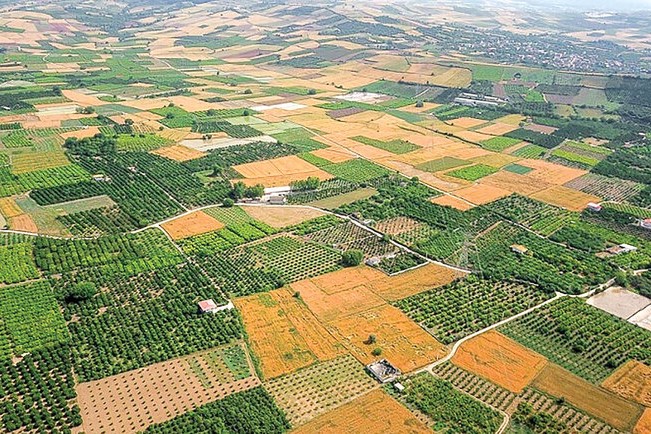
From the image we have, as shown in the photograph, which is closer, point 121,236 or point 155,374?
point 155,374

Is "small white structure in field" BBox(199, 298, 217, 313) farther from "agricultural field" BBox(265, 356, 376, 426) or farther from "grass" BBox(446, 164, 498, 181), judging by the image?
"grass" BBox(446, 164, 498, 181)

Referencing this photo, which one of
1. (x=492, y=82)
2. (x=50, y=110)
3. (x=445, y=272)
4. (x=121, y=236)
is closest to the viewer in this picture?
(x=445, y=272)

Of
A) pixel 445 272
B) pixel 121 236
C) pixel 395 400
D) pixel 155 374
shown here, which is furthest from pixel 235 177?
pixel 395 400

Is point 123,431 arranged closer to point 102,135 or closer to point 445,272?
point 445,272

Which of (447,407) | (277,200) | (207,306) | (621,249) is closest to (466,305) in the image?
(447,407)

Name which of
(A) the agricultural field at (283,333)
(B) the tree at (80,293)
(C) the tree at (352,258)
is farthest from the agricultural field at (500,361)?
(B) the tree at (80,293)

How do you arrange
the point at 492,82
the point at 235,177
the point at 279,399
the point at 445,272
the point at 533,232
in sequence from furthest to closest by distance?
1. the point at 492,82
2. the point at 235,177
3. the point at 533,232
4. the point at 445,272
5. the point at 279,399

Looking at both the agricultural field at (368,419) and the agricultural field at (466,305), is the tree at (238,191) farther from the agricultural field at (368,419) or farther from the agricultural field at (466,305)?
the agricultural field at (368,419)
